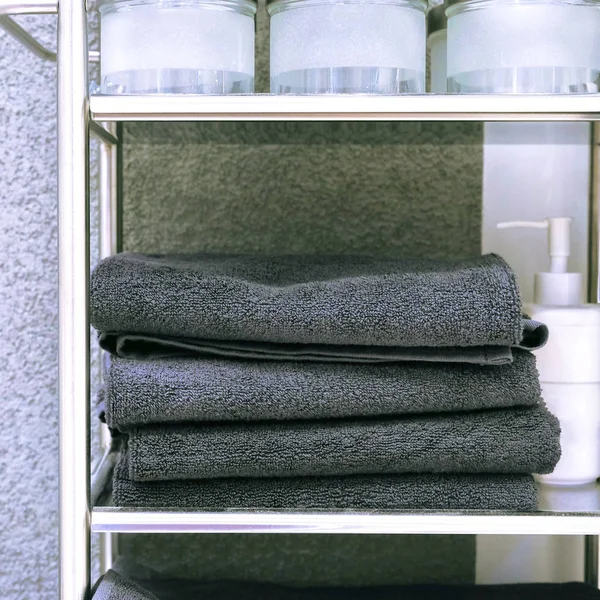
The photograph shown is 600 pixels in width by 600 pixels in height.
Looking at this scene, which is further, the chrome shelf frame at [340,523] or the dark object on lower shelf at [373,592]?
the dark object on lower shelf at [373,592]

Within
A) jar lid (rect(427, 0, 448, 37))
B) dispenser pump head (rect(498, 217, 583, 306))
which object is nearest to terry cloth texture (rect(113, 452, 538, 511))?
dispenser pump head (rect(498, 217, 583, 306))

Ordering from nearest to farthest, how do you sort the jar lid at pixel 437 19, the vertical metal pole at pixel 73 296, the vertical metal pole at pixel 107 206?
1. the vertical metal pole at pixel 73 296
2. the jar lid at pixel 437 19
3. the vertical metal pole at pixel 107 206

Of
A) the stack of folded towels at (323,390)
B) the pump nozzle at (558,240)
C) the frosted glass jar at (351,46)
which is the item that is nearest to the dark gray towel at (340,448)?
the stack of folded towels at (323,390)

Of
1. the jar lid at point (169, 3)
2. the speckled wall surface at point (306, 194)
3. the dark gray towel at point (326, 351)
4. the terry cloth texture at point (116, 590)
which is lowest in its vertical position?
the terry cloth texture at point (116, 590)

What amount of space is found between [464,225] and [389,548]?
0.33 meters

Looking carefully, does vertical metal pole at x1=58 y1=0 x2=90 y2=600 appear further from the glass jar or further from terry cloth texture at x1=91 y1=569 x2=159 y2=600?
the glass jar

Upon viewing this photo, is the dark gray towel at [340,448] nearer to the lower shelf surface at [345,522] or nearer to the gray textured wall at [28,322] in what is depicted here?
the lower shelf surface at [345,522]

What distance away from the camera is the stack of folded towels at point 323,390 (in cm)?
49

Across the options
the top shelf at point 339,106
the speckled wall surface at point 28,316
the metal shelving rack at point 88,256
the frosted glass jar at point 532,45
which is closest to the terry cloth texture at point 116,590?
the metal shelving rack at point 88,256

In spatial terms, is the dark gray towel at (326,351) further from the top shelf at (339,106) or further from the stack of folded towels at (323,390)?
the top shelf at (339,106)

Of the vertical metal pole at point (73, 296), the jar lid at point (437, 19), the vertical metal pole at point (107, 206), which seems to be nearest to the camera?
the vertical metal pole at point (73, 296)

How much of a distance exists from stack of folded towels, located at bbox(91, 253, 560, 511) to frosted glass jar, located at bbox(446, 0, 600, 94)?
133 millimetres

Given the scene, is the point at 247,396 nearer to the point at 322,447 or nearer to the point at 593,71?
the point at 322,447

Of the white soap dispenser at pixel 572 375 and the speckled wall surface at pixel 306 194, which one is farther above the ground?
the speckled wall surface at pixel 306 194
